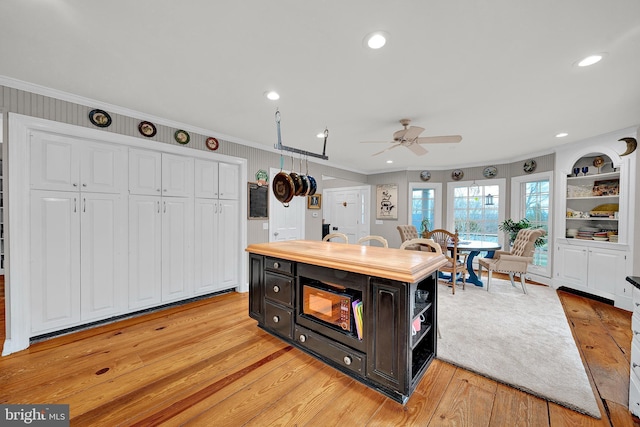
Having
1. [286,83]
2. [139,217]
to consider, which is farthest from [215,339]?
[286,83]

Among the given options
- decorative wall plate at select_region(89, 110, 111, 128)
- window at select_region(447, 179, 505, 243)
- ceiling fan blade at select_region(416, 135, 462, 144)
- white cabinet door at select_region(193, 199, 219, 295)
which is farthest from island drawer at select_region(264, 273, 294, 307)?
window at select_region(447, 179, 505, 243)

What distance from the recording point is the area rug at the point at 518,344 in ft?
6.05

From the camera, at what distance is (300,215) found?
491 centimetres

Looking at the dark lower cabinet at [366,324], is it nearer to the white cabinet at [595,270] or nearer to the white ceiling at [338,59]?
the white ceiling at [338,59]

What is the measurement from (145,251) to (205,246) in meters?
0.73

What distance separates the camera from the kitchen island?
1.63 m

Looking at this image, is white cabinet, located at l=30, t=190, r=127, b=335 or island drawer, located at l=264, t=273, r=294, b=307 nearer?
island drawer, located at l=264, t=273, r=294, b=307

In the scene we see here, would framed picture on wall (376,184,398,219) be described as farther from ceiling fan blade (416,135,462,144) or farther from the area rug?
ceiling fan blade (416,135,462,144)

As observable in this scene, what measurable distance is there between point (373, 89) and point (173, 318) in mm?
3334

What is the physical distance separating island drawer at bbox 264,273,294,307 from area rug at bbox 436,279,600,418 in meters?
1.43

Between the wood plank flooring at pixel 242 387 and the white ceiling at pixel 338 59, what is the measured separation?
2.38 m

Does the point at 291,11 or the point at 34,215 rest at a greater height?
the point at 291,11

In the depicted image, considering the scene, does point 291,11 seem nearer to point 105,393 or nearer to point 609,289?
point 105,393

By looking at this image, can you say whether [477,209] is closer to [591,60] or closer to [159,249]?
[591,60]
